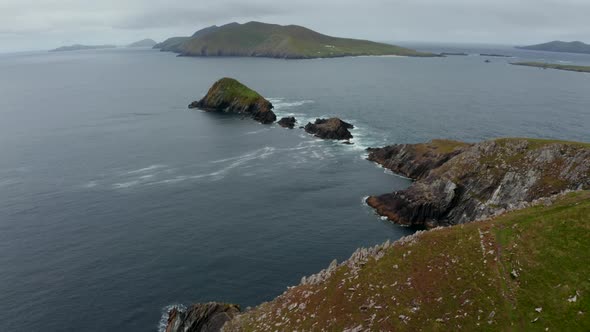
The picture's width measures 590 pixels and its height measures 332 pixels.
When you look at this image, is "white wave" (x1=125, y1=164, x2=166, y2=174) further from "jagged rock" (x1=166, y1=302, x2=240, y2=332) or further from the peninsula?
"jagged rock" (x1=166, y1=302, x2=240, y2=332)

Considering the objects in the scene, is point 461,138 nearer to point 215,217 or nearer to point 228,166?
point 228,166

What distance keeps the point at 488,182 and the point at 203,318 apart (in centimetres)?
6305

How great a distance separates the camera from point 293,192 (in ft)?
319

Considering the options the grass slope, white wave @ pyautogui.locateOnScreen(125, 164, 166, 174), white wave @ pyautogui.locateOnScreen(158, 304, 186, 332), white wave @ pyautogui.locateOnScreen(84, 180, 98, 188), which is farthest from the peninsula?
white wave @ pyautogui.locateOnScreen(125, 164, 166, 174)

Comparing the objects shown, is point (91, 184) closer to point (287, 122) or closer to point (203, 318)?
point (203, 318)

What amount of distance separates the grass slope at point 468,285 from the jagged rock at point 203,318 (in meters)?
2.36

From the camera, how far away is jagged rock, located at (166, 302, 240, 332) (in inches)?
1966

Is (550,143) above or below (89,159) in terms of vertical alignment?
above

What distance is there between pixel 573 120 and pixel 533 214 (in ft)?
488

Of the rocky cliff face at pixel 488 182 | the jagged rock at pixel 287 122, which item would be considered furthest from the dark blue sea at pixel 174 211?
the rocky cliff face at pixel 488 182

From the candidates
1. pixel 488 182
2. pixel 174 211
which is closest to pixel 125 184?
pixel 174 211

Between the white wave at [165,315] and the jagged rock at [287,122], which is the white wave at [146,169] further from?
the white wave at [165,315]

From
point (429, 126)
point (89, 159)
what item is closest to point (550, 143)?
point (429, 126)

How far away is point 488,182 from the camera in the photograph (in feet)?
270
